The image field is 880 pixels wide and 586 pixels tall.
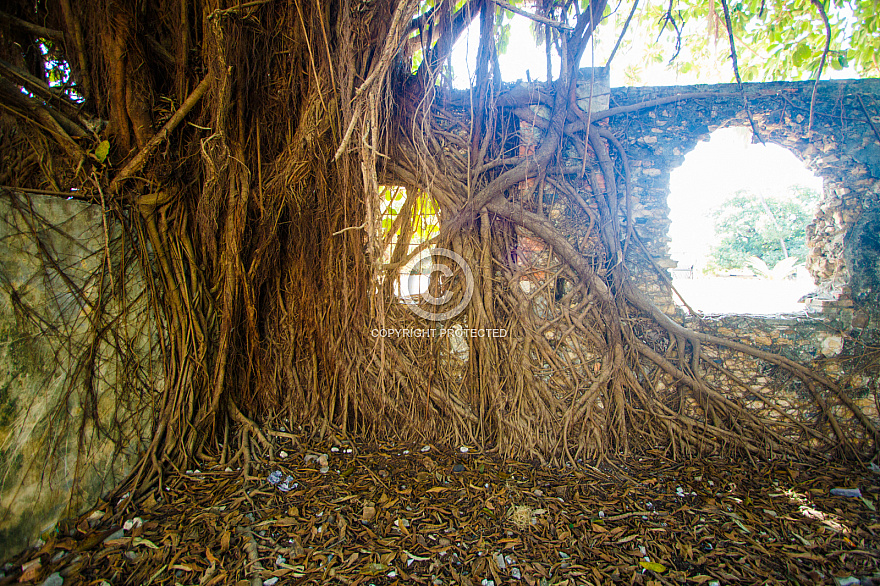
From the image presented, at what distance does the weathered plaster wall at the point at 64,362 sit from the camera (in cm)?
189

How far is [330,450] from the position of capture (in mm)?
2881

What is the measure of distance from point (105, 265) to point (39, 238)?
1.02 ft

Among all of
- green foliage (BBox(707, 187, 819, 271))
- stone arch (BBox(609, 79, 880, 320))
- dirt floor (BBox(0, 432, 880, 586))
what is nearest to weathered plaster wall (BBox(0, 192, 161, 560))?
dirt floor (BBox(0, 432, 880, 586))

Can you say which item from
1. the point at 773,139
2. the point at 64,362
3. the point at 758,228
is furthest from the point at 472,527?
the point at 758,228

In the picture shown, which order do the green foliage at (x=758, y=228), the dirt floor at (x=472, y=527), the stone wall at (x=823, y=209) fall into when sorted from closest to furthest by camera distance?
the dirt floor at (x=472, y=527)
the stone wall at (x=823, y=209)
the green foliage at (x=758, y=228)

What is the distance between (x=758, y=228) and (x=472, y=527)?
21.4m

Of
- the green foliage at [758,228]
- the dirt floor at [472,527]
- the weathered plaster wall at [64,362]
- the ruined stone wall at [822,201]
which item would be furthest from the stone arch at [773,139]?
the green foliage at [758,228]

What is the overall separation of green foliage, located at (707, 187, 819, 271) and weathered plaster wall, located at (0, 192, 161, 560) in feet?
66.3

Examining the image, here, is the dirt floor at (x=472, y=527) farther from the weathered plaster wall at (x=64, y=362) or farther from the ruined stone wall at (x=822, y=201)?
the ruined stone wall at (x=822, y=201)

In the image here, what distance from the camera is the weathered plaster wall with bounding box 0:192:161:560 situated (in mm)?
1890

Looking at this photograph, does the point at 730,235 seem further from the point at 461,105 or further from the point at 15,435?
the point at 15,435

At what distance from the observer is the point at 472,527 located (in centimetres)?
217

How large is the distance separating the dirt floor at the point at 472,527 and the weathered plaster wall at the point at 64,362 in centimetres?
23

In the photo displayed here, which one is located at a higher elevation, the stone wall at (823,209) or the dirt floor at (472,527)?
the stone wall at (823,209)
